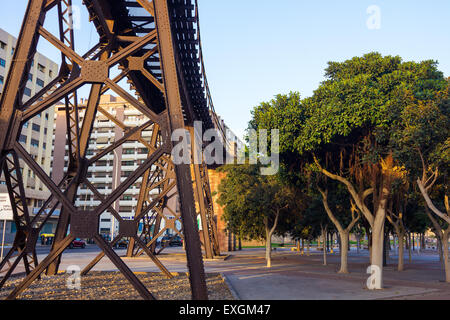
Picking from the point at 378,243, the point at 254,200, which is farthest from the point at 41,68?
the point at 378,243

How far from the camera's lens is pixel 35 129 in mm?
60000

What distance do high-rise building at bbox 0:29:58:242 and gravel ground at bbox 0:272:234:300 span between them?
44.1 m

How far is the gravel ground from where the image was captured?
33.9ft

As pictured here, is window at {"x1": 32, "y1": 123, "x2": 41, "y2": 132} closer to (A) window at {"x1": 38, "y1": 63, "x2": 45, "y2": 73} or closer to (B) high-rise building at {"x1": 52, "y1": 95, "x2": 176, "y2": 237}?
(A) window at {"x1": 38, "y1": 63, "x2": 45, "y2": 73}

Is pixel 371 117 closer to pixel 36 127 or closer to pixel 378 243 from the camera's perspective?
pixel 378 243

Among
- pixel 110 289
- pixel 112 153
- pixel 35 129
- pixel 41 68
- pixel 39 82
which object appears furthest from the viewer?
pixel 112 153

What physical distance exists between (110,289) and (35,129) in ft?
180

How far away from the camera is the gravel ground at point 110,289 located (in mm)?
10344

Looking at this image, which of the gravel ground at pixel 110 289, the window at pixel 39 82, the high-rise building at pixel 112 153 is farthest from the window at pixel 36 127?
the gravel ground at pixel 110 289

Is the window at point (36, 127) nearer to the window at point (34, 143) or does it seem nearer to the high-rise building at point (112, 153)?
the window at point (34, 143)

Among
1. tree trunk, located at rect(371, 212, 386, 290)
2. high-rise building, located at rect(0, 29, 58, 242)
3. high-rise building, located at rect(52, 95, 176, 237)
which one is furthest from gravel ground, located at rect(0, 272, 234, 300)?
high-rise building, located at rect(52, 95, 176, 237)
